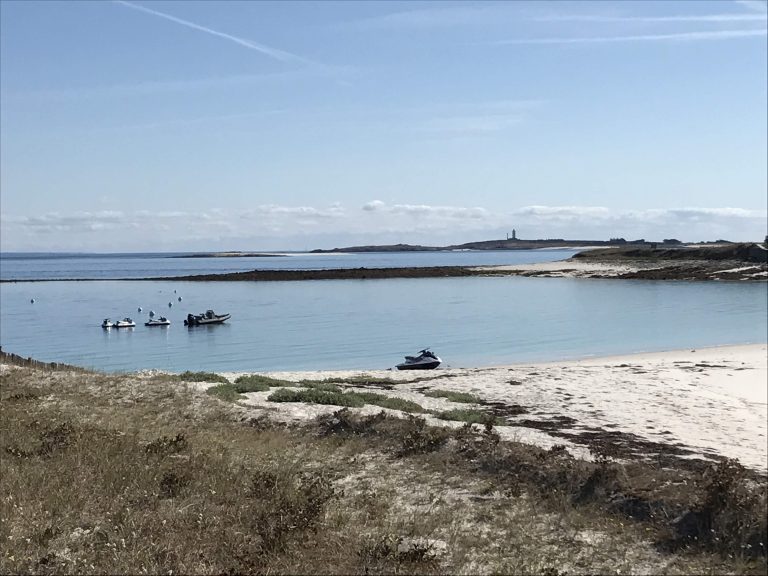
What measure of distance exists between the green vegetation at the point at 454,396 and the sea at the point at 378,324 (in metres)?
13.2

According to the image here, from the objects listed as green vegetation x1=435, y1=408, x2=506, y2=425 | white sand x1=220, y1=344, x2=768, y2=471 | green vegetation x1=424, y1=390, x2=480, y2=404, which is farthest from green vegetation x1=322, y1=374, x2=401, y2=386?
green vegetation x1=435, y1=408, x2=506, y2=425

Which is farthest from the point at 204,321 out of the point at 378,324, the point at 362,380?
the point at 362,380

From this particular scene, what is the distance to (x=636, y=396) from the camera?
25.7 metres

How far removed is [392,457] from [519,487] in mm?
2781

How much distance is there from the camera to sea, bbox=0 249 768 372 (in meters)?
42.9

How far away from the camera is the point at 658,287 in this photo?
9762 centimetres

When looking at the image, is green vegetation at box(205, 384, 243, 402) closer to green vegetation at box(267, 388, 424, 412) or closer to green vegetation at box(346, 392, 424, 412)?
green vegetation at box(267, 388, 424, 412)

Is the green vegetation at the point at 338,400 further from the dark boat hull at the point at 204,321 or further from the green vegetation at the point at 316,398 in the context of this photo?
the dark boat hull at the point at 204,321

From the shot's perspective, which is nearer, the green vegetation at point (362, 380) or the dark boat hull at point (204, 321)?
the green vegetation at point (362, 380)

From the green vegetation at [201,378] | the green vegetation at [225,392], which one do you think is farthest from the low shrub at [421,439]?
the green vegetation at [201,378]

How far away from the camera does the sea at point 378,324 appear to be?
42.9m

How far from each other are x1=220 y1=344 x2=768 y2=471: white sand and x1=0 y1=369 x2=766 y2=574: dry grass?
3874 millimetres

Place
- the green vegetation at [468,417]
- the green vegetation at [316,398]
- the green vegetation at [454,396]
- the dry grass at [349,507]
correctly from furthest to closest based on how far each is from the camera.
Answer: the green vegetation at [454,396] < the green vegetation at [316,398] < the green vegetation at [468,417] < the dry grass at [349,507]

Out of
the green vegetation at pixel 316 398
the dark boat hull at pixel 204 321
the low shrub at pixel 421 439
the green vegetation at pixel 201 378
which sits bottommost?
the dark boat hull at pixel 204 321
